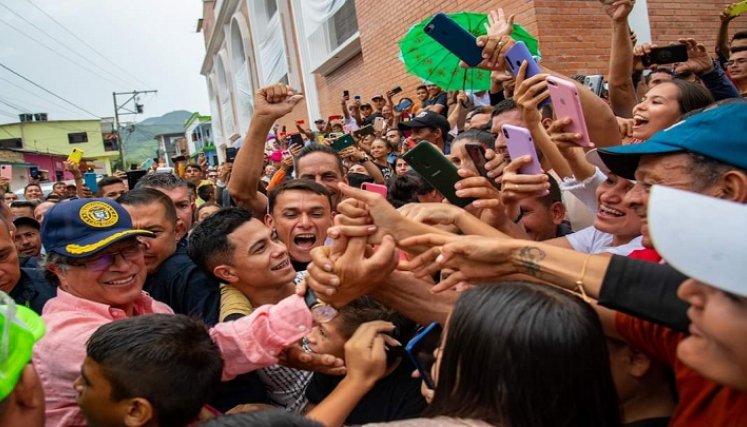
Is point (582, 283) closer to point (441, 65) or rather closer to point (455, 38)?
point (455, 38)

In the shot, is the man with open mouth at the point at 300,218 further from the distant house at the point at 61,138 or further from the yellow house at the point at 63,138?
the yellow house at the point at 63,138

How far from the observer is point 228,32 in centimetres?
2495

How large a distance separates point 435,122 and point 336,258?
3535 millimetres

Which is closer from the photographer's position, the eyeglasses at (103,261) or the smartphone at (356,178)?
the eyeglasses at (103,261)

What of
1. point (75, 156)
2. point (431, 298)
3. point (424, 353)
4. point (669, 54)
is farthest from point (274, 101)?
point (75, 156)

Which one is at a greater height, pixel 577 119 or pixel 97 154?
pixel 97 154

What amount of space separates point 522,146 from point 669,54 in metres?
2.27

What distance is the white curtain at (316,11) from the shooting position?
12.6m

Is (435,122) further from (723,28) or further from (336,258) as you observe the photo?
(336,258)

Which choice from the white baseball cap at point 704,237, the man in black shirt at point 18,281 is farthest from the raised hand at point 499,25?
the man in black shirt at point 18,281

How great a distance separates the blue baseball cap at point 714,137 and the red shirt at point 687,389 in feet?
1.60

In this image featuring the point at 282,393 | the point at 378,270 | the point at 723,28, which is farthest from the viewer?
the point at 723,28

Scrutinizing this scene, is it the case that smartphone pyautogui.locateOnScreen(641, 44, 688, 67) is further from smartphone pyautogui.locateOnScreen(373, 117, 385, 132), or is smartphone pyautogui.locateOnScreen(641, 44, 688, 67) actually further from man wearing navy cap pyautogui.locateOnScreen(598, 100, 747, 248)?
smartphone pyautogui.locateOnScreen(373, 117, 385, 132)

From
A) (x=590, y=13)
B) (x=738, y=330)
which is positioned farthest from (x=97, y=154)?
(x=738, y=330)
